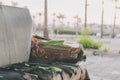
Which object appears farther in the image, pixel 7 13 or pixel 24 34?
pixel 24 34

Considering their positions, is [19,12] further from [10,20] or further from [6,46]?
[6,46]

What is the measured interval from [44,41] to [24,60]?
400 millimetres

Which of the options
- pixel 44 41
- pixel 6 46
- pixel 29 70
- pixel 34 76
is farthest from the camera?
pixel 44 41

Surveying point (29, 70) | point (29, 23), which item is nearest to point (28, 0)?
point (29, 23)

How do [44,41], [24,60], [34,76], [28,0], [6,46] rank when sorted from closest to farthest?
[34,76] → [6,46] → [24,60] → [44,41] → [28,0]

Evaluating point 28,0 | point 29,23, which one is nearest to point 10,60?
point 29,23

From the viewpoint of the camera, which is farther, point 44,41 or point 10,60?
point 44,41

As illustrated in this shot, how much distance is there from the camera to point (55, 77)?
9.05 ft

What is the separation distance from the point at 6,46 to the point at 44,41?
2.35ft

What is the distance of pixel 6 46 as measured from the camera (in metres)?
3.18

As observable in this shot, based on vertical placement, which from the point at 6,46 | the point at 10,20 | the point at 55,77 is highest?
the point at 10,20

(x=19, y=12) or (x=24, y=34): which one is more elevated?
(x=19, y=12)

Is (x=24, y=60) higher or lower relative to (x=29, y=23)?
lower

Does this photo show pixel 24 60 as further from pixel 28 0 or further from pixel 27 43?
pixel 28 0
